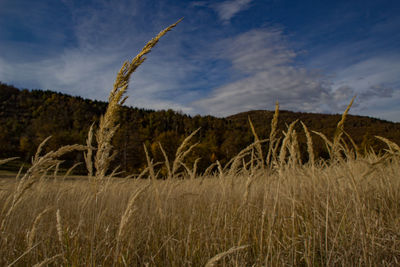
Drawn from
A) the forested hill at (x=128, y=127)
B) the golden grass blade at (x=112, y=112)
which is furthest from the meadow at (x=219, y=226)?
the forested hill at (x=128, y=127)

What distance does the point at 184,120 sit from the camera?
9744 cm

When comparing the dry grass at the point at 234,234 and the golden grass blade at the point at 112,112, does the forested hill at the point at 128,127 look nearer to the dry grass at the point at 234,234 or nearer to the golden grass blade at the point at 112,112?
the dry grass at the point at 234,234

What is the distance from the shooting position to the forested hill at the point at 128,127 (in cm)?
5510

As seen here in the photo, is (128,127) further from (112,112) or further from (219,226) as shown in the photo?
(112,112)

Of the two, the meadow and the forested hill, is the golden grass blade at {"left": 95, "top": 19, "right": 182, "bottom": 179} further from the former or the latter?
the forested hill

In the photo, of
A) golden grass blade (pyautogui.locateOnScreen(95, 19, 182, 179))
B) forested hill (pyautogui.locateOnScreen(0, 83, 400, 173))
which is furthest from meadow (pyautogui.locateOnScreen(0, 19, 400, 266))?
forested hill (pyautogui.locateOnScreen(0, 83, 400, 173))


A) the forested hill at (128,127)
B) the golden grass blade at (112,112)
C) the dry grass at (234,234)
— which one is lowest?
the dry grass at (234,234)

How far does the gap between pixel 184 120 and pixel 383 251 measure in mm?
95874

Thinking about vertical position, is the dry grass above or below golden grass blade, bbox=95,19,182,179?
below

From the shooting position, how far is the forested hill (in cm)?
5510

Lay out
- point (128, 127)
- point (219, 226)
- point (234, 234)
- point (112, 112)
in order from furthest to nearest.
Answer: point (128, 127) → point (219, 226) → point (234, 234) → point (112, 112)

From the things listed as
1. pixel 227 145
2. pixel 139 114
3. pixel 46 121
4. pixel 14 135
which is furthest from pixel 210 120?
pixel 14 135

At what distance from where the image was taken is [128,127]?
60.8 metres

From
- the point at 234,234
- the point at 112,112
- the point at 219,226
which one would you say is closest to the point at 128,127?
the point at 219,226
